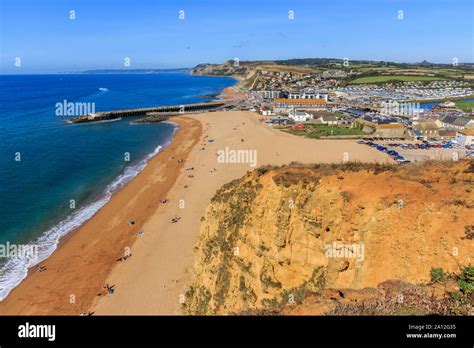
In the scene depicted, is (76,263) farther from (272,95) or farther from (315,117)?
(272,95)

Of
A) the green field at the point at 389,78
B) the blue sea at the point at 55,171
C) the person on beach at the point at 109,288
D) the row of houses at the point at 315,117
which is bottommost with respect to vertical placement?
the person on beach at the point at 109,288

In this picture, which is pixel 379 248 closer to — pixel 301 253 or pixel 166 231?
pixel 301 253

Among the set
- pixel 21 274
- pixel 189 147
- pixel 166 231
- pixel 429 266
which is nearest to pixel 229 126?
pixel 189 147

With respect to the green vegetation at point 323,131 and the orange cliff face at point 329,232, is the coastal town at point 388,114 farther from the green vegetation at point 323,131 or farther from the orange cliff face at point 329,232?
the orange cliff face at point 329,232

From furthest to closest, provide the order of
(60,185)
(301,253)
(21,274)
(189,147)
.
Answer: (189,147), (60,185), (21,274), (301,253)

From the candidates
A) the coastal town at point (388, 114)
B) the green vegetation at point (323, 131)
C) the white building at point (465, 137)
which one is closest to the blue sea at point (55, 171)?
the green vegetation at point (323, 131)
